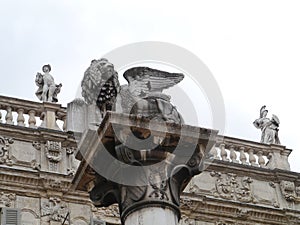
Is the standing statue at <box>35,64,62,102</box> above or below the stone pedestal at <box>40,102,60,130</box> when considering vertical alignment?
above

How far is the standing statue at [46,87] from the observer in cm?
1973

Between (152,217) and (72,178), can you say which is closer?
(152,217)

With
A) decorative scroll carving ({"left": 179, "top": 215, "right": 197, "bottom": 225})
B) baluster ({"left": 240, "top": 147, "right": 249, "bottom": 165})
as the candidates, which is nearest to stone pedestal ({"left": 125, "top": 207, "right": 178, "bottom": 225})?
decorative scroll carving ({"left": 179, "top": 215, "right": 197, "bottom": 225})

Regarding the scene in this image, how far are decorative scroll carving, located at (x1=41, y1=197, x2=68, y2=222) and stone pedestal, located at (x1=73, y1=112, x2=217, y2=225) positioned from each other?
29.5 feet

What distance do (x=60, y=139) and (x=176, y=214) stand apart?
1035 cm

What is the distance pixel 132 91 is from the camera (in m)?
9.58

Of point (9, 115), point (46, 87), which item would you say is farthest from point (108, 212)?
point (46, 87)

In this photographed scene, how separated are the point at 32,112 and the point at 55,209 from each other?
2.46 meters

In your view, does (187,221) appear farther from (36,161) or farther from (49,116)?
(49,116)

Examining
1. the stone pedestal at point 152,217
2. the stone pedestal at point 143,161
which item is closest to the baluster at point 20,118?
the stone pedestal at point 143,161

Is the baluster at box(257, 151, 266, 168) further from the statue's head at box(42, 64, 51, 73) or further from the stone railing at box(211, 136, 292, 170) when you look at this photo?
the statue's head at box(42, 64, 51, 73)

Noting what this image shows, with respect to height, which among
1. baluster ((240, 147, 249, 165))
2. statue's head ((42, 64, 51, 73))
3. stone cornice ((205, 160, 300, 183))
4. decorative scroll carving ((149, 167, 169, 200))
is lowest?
decorative scroll carving ((149, 167, 169, 200))

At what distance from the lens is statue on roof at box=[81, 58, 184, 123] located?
30.1 ft

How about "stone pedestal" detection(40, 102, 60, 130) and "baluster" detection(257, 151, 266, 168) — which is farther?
"baluster" detection(257, 151, 266, 168)
